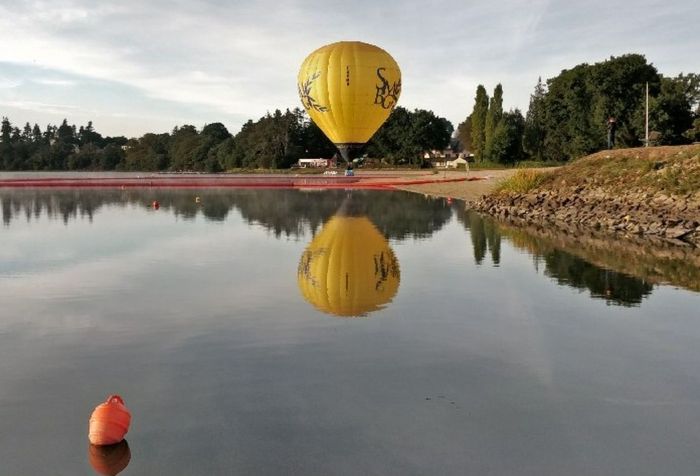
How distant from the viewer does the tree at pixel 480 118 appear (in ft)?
354

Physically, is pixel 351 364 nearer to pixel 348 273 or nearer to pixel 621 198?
pixel 348 273

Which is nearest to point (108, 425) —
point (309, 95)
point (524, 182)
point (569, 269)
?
point (569, 269)

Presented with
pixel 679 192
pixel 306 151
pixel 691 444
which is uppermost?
pixel 306 151

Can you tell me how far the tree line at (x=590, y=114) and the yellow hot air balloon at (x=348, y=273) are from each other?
52.8 metres

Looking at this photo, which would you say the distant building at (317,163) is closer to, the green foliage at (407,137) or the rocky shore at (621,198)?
the green foliage at (407,137)

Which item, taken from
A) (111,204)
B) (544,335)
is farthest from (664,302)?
(111,204)

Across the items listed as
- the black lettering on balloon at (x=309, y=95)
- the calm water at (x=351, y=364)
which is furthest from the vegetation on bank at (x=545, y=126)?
the calm water at (x=351, y=364)

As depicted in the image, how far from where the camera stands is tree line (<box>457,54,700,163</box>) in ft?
249

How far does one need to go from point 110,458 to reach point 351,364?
3920 mm

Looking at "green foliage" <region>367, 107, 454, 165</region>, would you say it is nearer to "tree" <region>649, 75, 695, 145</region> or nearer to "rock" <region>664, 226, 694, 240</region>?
"tree" <region>649, 75, 695, 145</region>

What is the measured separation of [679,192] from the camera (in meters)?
29.0

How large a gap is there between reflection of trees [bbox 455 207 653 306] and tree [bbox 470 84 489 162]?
81852 millimetres

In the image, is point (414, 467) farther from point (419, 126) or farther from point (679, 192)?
point (419, 126)

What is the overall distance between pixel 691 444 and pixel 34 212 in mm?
39575
